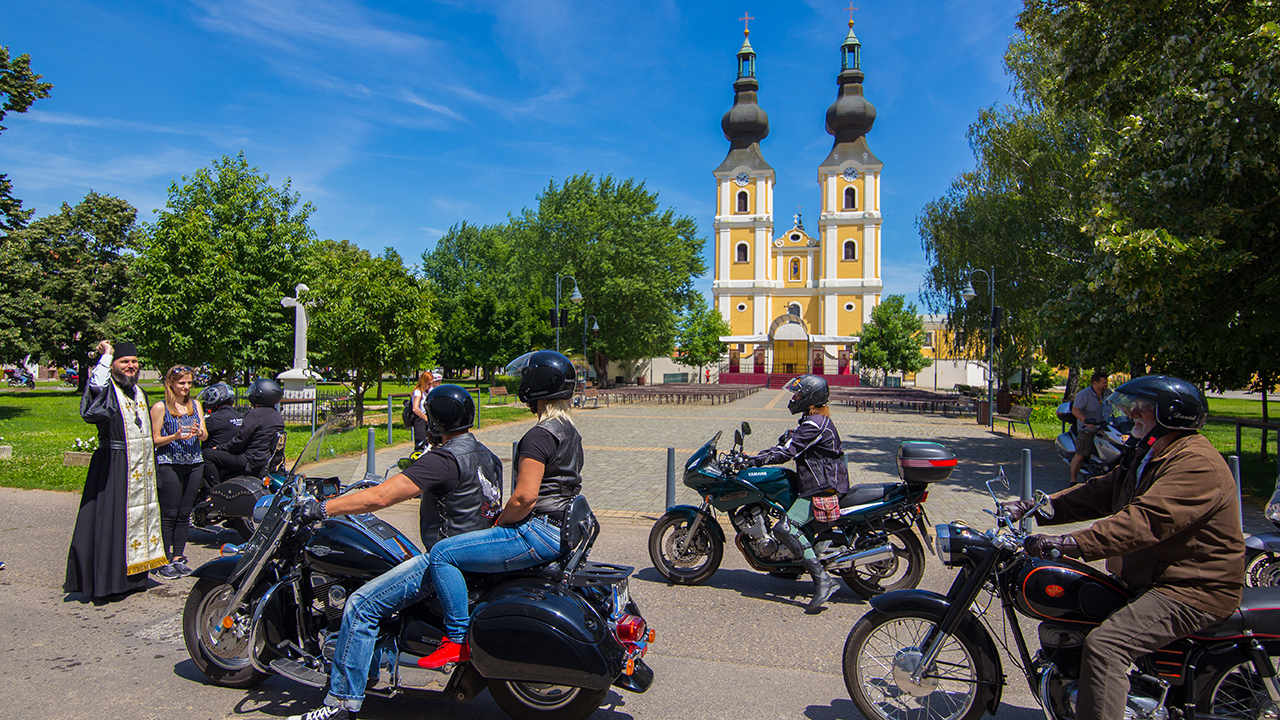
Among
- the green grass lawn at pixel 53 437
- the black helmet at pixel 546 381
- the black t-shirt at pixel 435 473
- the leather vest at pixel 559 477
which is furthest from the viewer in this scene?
the green grass lawn at pixel 53 437

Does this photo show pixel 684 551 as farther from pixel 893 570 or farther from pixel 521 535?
pixel 521 535

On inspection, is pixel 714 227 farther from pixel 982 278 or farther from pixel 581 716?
pixel 581 716

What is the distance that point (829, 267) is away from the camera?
71000mm

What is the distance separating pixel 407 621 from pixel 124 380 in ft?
11.4

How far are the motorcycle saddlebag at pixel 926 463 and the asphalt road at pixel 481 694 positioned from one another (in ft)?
3.66

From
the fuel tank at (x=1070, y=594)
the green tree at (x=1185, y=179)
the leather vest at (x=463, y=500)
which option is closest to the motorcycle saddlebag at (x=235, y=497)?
the leather vest at (x=463, y=500)

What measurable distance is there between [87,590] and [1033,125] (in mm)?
25541

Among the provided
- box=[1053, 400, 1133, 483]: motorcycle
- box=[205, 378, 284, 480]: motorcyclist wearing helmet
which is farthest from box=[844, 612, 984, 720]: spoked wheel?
box=[205, 378, 284, 480]: motorcyclist wearing helmet

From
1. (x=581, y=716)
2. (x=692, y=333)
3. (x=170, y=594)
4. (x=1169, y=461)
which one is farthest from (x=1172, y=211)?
(x=692, y=333)

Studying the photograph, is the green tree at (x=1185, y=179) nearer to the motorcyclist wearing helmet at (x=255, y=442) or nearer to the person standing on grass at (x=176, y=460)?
the motorcyclist wearing helmet at (x=255, y=442)

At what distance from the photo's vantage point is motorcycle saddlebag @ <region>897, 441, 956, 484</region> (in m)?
4.83

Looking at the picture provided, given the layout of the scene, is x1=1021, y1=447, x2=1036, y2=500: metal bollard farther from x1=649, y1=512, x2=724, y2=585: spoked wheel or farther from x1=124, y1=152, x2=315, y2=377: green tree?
x1=124, y1=152, x2=315, y2=377: green tree

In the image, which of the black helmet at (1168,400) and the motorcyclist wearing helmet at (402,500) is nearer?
the black helmet at (1168,400)

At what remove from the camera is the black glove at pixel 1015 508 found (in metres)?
3.07
